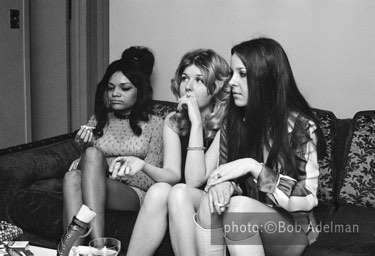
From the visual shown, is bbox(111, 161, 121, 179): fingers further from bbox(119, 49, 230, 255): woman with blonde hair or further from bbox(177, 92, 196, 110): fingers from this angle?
bbox(177, 92, 196, 110): fingers

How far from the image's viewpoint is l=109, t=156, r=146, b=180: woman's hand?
188 cm

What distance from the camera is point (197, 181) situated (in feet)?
7.06

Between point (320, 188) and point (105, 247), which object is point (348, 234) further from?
point (105, 247)

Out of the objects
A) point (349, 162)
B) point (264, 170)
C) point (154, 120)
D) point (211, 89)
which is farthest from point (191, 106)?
point (349, 162)

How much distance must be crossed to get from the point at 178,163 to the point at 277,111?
0.57 metres

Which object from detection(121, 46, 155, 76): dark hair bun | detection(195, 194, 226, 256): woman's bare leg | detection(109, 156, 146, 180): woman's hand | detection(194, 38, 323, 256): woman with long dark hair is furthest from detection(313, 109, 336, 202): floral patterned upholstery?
detection(121, 46, 155, 76): dark hair bun

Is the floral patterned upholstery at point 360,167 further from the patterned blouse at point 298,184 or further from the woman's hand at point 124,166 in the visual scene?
the woman's hand at point 124,166

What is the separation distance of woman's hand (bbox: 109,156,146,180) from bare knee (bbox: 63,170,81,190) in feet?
1.07

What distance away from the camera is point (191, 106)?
7.31ft

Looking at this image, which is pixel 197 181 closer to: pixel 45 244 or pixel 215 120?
pixel 215 120

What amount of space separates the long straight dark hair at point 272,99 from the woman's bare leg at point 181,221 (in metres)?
0.33

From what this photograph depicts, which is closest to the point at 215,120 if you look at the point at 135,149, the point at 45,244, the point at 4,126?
the point at 135,149

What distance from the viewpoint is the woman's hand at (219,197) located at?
5.68ft

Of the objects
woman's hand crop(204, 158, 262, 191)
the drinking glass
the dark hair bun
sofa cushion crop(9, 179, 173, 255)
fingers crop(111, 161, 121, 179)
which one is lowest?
sofa cushion crop(9, 179, 173, 255)
